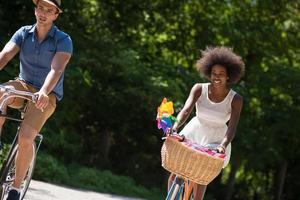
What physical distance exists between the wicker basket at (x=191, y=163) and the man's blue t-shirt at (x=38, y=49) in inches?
43.6

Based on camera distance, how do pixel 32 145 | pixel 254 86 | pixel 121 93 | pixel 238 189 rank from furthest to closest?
pixel 238 189
pixel 254 86
pixel 121 93
pixel 32 145

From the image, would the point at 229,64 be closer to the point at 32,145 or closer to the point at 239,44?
the point at 32,145

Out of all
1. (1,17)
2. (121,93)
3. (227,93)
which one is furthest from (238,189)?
(227,93)

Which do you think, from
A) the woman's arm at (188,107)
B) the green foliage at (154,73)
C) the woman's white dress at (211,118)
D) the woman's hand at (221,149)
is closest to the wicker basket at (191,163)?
the woman's hand at (221,149)

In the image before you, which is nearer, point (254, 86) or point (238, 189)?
point (254, 86)

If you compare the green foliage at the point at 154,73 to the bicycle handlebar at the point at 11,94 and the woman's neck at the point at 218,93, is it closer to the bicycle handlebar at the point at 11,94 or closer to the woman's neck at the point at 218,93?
the woman's neck at the point at 218,93

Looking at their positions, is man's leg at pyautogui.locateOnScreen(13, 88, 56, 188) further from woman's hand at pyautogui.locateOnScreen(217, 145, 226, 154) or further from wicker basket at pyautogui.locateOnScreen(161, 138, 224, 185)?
woman's hand at pyautogui.locateOnScreen(217, 145, 226, 154)

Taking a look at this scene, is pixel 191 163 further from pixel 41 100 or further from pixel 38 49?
pixel 38 49

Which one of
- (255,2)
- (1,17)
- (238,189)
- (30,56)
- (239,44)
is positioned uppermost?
(255,2)

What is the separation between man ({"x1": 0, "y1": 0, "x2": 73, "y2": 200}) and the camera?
539cm

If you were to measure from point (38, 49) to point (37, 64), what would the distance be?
14cm

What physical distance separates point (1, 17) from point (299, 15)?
9.15 m

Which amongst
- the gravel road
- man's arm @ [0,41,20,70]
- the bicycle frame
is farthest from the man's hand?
the gravel road

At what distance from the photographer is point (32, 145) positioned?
5.46m
